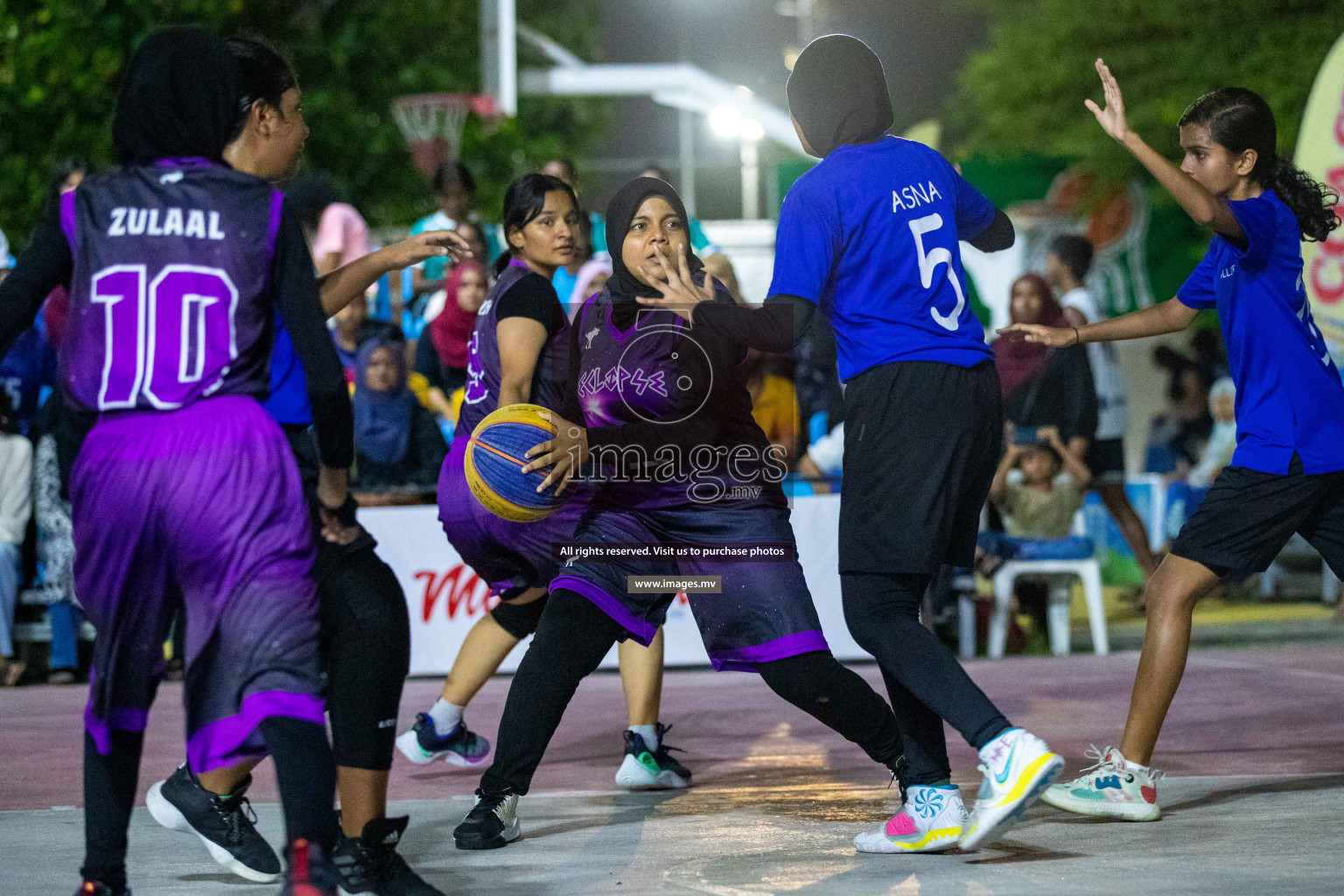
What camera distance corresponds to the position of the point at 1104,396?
999 cm

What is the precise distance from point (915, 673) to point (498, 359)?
174 centimetres

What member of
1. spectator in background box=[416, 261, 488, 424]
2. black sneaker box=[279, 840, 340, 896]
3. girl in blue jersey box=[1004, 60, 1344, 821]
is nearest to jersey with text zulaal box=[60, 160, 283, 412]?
black sneaker box=[279, 840, 340, 896]

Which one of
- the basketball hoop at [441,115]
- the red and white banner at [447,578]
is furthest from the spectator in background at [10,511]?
the basketball hoop at [441,115]

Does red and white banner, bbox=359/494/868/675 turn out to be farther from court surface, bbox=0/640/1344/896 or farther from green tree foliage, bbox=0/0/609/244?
green tree foliage, bbox=0/0/609/244

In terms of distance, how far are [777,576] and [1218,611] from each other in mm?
7656

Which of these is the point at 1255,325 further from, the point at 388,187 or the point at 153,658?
the point at 388,187

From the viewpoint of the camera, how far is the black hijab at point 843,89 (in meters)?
4.16

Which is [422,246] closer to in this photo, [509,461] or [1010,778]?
[509,461]

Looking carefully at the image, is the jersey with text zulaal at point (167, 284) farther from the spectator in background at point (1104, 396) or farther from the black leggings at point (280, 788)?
the spectator in background at point (1104, 396)

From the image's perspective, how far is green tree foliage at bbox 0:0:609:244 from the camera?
1384 cm

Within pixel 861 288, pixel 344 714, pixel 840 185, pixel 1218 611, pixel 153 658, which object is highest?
pixel 840 185

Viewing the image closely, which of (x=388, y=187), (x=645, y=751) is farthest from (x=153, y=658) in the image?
(x=388, y=187)

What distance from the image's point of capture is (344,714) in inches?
143

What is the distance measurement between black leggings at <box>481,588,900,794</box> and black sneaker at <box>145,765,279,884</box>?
646 millimetres
